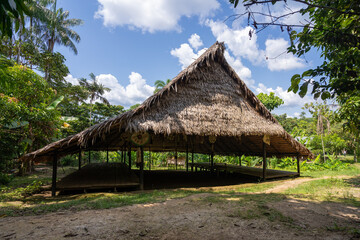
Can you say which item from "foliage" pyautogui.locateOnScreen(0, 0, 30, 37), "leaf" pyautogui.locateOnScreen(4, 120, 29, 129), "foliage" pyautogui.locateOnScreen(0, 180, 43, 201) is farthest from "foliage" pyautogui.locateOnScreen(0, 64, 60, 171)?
"foliage" pyautogui.locateOnScreen(0, 0, 30, 37)

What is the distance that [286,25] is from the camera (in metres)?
1.85

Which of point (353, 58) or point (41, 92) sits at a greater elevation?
point (41, 92)

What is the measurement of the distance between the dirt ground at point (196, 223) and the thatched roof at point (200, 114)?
2.57 metres

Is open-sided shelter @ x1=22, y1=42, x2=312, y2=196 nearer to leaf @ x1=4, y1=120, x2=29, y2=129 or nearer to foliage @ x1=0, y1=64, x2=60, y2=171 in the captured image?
leaf @ x1=4, y1=120, x2=29, y2=129

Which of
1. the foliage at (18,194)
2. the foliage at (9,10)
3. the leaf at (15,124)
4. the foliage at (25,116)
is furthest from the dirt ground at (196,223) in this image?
the foliage at (25,116)

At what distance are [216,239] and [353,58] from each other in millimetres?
2638

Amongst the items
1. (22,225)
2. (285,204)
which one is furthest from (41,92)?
(285,204)

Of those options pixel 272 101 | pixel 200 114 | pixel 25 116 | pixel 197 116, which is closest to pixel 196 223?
pixel 197 116

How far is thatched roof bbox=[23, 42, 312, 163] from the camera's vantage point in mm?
5812

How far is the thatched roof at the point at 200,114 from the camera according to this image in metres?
5.81

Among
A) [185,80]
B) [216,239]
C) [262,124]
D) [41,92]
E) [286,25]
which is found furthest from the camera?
[41,92]

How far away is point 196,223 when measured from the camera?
299 cm

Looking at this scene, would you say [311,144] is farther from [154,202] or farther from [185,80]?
[154,202]

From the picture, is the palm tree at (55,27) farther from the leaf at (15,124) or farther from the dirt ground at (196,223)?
the dirt ground at (196,223)
